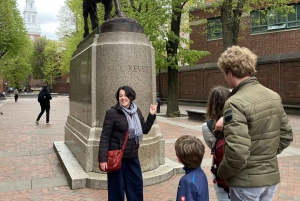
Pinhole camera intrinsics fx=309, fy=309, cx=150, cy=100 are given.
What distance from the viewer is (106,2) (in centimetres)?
709

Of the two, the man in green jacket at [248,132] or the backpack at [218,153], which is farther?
the backpack at [218,153]

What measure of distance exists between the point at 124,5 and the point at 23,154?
41.3ft

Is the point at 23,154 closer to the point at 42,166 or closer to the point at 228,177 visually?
the point at 42,166

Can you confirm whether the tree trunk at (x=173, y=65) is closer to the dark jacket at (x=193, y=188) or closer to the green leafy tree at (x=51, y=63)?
the dark jacket at (x=193, y=188)

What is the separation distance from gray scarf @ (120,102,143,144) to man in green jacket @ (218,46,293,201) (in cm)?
174

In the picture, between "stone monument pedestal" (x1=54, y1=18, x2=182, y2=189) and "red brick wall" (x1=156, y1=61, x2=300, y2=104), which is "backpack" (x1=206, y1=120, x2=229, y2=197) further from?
"red brick wall" (x1=156, y1=61, x2=300, y2=104)

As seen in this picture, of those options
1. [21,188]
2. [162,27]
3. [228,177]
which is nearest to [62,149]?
[21,188]

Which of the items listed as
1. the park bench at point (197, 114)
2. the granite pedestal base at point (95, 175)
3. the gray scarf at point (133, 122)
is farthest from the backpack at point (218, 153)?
the park bench at point (197, 114)

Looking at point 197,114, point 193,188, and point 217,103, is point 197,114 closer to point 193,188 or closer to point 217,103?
point 217,103

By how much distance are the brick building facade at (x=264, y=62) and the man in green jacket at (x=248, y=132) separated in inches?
648

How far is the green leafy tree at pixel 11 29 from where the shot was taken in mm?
29731

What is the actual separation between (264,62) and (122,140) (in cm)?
2011

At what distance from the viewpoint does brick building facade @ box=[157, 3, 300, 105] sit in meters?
20.0

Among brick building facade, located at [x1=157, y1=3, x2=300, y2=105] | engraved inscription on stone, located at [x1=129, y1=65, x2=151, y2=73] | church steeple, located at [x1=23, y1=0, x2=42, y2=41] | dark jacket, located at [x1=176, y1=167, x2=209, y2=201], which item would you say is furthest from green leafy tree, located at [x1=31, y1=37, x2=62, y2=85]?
dark jacket, located at [x1=176, y1=167, x2=209, y2=201]
